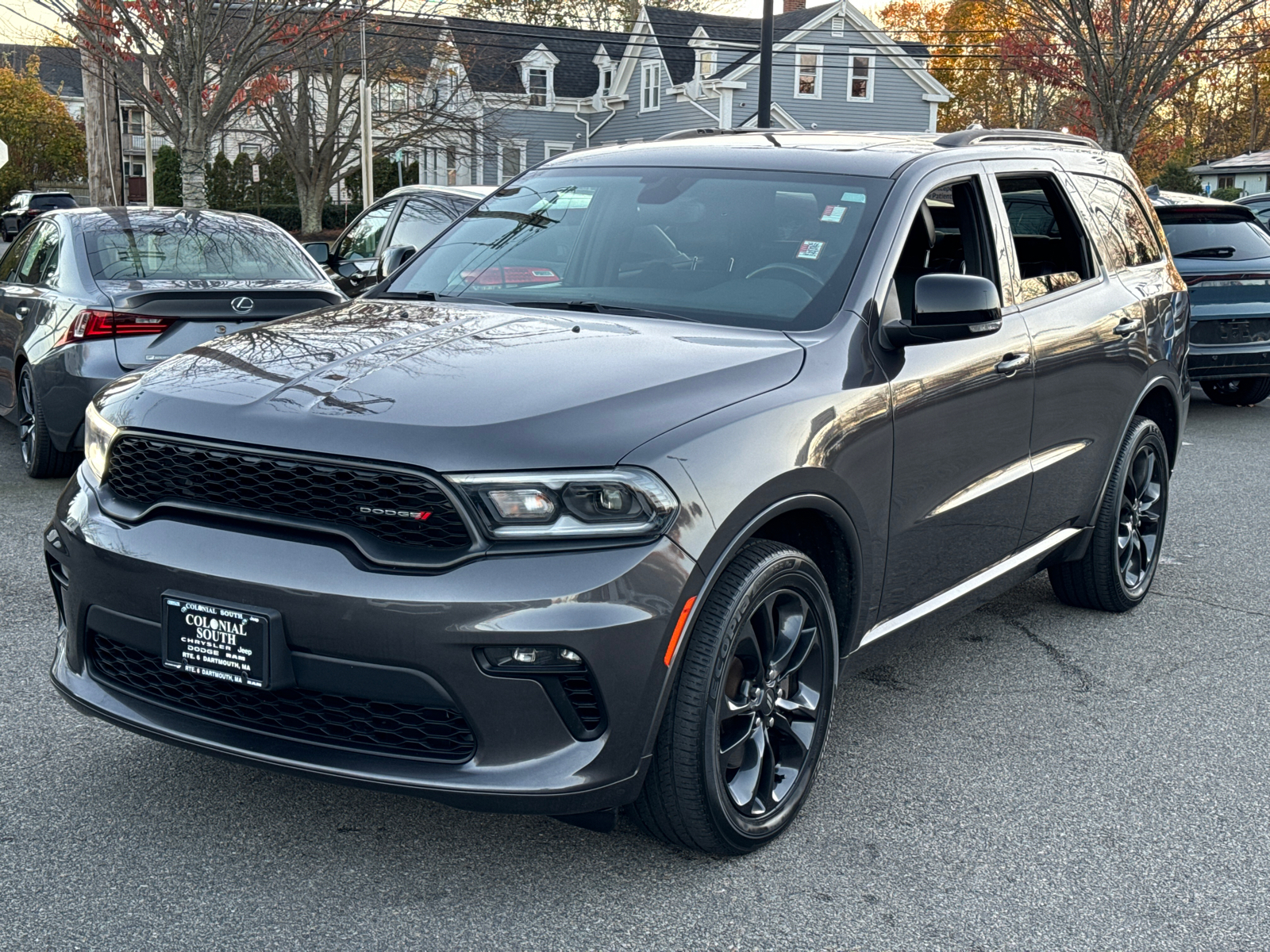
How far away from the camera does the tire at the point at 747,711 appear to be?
125 inches

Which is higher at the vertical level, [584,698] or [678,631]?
[678,631]

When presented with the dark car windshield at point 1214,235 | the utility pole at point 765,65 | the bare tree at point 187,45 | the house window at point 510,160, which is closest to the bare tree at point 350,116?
the house window at point 510,160

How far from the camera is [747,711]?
3434mm

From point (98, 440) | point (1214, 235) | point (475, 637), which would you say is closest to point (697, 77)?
point (1214, 235)

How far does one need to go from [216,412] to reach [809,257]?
182 centimetres

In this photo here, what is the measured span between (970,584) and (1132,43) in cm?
1951

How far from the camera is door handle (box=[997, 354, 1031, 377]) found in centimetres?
440

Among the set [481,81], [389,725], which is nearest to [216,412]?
[389,725]

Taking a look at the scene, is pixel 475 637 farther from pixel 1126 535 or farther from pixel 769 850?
pixel 1126 535

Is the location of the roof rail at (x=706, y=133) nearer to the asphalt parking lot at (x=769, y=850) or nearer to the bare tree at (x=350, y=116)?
the asphalt parking lot at (x=769, y=850)

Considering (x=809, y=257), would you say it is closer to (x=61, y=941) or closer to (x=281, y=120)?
(x=61, y=941)

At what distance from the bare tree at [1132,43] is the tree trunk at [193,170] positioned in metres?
13.0

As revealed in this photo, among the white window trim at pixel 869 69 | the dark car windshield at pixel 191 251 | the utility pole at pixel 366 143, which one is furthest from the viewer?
the white window trim at pixel 869 69

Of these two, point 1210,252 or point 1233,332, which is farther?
point 1210,252
